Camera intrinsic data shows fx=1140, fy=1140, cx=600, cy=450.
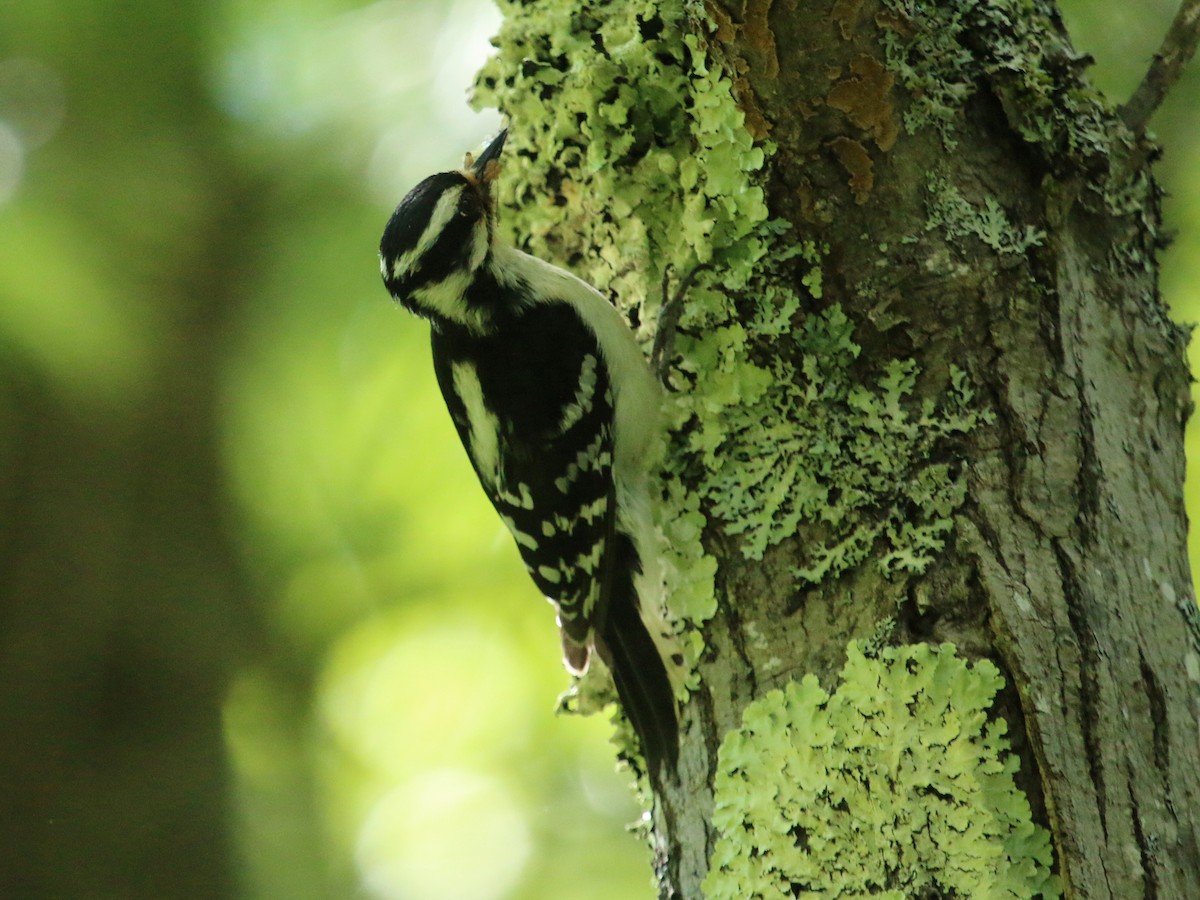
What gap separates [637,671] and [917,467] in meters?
0.81

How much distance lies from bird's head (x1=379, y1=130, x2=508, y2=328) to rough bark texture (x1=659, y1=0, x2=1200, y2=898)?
89cm

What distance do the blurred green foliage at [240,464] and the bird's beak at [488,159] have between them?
720 mm

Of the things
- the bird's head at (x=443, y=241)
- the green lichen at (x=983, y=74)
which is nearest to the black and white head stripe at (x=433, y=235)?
the bird's head at (x=443, y=241)

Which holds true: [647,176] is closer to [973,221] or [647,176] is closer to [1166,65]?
[973,221]

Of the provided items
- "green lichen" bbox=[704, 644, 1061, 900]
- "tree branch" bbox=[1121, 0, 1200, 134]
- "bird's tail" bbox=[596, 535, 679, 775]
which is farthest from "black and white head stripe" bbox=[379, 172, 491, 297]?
"tree branch" bbox=[1121, 0, 1200, 134]

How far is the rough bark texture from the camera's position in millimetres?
1944

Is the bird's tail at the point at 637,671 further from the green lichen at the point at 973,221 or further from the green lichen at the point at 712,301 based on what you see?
the green lichen at the point at 973,221

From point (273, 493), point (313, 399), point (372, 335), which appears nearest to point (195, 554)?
point (273, 493)

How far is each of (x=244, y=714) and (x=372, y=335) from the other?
4.81 feet

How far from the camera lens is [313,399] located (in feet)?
14.2

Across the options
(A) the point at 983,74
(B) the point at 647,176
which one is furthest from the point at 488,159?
(A) the point at 983,74

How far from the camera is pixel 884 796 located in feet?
6.36

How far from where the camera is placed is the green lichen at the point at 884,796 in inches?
72.6

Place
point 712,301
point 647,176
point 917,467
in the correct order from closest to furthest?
point 917,467 < point 712,301 < point 647,176
